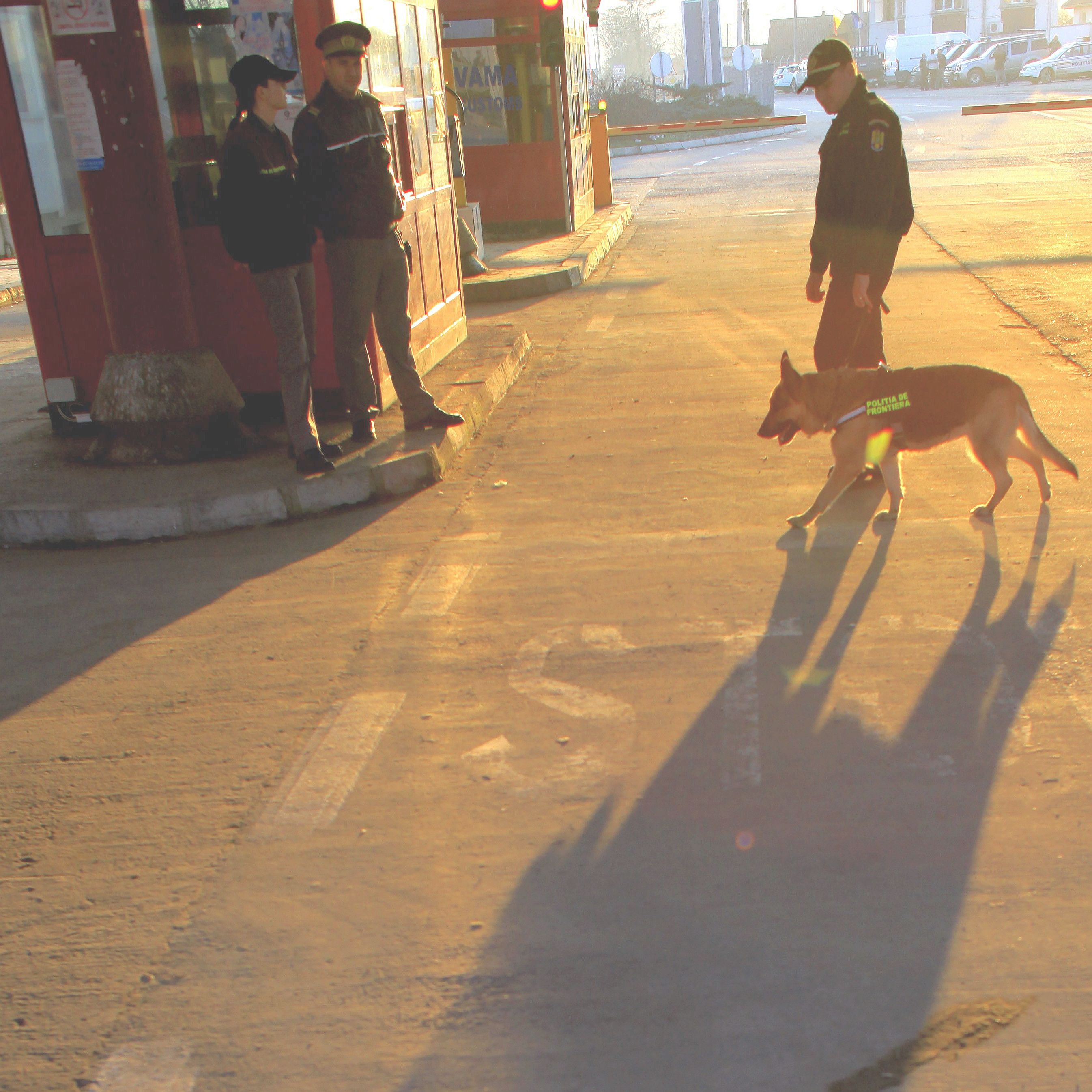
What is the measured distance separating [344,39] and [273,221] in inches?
40.2

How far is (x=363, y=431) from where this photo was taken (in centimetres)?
712

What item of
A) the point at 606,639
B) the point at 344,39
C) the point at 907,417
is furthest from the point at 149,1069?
the point at 344,39

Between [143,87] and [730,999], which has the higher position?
[143,87]

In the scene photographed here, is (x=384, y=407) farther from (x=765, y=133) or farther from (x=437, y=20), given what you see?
(x=765, y=133)

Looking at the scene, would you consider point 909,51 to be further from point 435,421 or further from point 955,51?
point 435,421

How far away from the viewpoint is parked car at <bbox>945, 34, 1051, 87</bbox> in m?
55.9

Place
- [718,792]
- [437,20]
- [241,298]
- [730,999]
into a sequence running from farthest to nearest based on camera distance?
[437,20], [241,298], [718,792], [730,999]

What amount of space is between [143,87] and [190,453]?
198cm

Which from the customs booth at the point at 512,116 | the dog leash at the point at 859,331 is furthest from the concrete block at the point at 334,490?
the customs booth at the point at 512,116

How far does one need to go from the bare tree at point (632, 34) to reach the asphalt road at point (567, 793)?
87.1 metres

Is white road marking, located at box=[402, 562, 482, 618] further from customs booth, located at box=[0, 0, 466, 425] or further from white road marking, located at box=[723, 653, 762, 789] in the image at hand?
customs booth, located at box=[0, 0, 466, 425]

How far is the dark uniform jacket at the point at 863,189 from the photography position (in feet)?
18.9

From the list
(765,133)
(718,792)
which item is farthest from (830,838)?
(765,133)

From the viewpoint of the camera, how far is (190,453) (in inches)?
281
